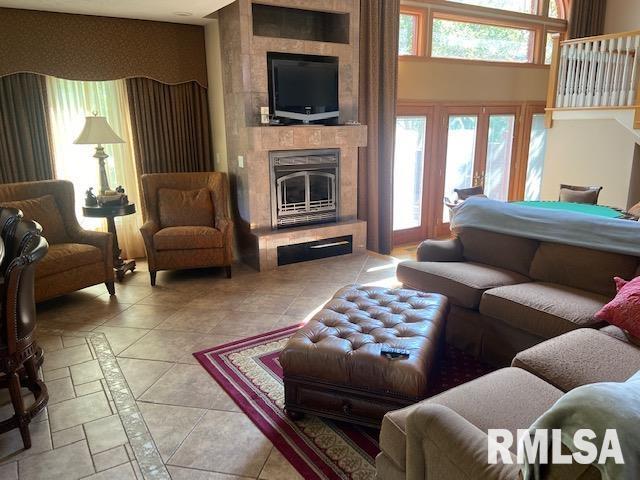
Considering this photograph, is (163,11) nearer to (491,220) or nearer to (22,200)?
(22,200)

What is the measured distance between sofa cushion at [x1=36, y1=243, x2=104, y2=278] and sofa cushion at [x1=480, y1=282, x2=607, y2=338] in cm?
317

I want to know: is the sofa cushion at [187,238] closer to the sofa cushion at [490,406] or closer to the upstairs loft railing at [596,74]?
the sofa cushion at [490,406]

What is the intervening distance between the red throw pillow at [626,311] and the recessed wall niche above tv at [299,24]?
3.81 m

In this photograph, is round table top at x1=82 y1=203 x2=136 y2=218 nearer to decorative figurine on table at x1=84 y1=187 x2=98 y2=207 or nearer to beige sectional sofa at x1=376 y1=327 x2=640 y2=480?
decorative figurine on table at x1=84 y1=187 x2=98 y2=207

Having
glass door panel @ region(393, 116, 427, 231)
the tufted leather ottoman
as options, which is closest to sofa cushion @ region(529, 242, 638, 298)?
the tufted leather ottoman

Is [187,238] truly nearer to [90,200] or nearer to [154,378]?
[90,200]

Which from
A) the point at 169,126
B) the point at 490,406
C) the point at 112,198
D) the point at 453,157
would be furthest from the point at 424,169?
the point at 490,406

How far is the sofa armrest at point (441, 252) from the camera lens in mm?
3598

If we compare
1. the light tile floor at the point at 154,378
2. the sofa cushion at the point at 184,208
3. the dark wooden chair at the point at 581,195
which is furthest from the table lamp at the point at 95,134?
the dark wooden chair at the point at 581,195

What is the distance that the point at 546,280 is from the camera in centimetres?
310

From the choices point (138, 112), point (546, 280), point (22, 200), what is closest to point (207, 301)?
point (22, 200)

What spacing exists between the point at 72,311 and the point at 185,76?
108 inches

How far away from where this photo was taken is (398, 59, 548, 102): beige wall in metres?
5.76

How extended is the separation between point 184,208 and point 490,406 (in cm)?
372
